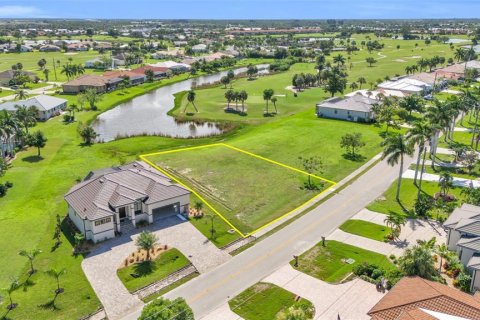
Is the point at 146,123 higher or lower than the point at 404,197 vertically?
higher

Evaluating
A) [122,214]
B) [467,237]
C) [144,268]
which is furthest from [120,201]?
[467,237]

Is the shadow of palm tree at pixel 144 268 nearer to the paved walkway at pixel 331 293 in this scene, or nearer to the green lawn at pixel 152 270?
the green lawn at pixel 152 270

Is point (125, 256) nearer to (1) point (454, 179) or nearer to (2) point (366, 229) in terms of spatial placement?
(2) point (366, 229)

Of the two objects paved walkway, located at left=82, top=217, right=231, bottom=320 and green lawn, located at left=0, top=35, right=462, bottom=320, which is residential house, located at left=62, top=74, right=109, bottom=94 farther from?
paved walkway, located at left=82, top=217, right=231, bottom=320

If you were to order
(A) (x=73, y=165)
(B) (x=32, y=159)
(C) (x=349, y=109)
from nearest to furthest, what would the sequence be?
1. (A) (x=73, y=165)
2. (B) (x=32, y=159)
3. (C) (x=349, y=109)

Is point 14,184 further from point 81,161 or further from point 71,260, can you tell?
point 71,260

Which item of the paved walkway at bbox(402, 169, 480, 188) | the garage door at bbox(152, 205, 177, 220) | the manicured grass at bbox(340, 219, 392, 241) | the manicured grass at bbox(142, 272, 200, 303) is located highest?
the paved walkway at bbox(402, 169, 480, 188)

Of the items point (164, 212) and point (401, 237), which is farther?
point (164, 212)

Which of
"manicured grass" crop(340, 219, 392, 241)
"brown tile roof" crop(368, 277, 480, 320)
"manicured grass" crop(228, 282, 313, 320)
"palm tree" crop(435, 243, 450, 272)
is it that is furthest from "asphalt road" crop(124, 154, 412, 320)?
"brown tile roof" crop(368, 277, 480, 320)
